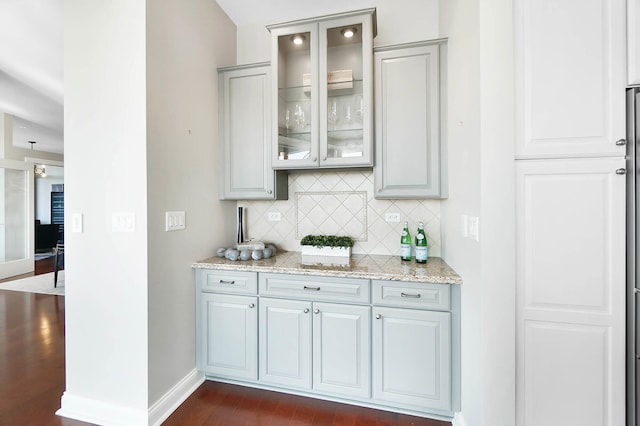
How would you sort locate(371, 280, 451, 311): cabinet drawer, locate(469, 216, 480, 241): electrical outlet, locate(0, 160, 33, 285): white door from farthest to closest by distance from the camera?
1. locate(0, 160, 33, 285): white door
2. locate(371, 280, 451, 311): cabinet drawer
3. locate(469, 216, 480, 241): electrical outlet

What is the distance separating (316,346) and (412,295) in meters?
0.72

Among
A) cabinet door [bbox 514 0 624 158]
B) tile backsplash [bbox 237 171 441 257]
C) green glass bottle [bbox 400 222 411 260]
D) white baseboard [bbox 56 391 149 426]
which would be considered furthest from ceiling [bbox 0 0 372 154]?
white baseboard [bbox 56 391 149 426]

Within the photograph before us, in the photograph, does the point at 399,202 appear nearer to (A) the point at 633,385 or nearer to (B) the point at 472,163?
(B) the point at 472,163

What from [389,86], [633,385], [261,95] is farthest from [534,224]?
[261,95]

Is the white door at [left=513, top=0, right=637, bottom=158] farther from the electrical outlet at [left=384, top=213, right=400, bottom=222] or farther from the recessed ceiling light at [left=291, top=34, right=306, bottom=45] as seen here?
the recessed ceiling light at [left=291, top=34, right=306, bottom=45]

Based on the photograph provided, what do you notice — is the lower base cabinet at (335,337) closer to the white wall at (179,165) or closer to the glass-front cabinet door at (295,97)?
the white wall at (179,165)

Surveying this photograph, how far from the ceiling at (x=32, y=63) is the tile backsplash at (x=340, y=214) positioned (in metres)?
2.29

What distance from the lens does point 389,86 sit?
197 cm

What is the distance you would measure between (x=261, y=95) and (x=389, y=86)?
100 centimetres

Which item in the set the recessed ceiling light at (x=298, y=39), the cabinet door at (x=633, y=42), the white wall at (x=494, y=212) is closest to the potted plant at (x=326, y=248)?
the white wall at (x=494, y=212)

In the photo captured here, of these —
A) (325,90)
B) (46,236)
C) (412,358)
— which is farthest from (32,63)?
(46,236)

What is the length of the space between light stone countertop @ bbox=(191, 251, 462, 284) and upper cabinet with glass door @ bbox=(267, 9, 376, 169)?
Result: 2.39 feet

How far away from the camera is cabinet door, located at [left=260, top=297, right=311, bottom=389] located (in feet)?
6.04

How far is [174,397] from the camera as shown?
71.3 inches
